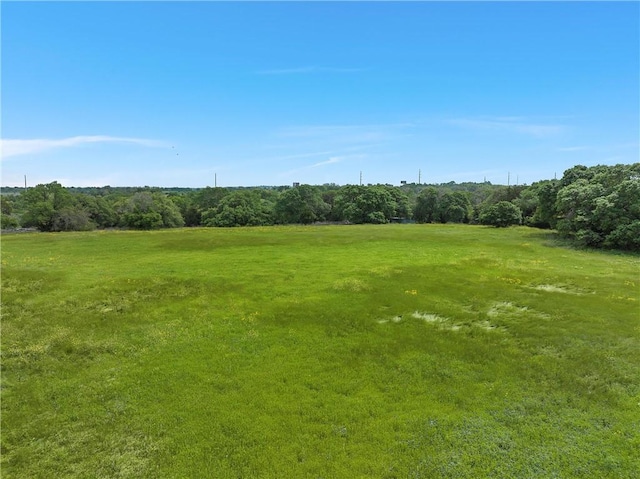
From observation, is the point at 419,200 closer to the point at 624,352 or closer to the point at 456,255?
the point at 456,255

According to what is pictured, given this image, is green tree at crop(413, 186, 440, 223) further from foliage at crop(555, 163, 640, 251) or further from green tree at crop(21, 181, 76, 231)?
green tree at crop(21, 181, 76, 231)

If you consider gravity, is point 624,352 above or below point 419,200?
below

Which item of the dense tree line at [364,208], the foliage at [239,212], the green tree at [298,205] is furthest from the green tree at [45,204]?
the green tree at [298,205]

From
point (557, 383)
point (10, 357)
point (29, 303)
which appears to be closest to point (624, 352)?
point (557, 383)

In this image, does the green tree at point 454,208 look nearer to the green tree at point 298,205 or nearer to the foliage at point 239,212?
the green tree at point 298,205

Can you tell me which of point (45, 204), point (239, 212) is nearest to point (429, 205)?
point (239, 212)

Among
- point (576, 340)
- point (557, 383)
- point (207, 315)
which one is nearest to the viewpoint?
point (557, 383)

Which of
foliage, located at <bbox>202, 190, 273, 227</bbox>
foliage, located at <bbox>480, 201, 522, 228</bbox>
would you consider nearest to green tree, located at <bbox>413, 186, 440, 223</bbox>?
foliage, located at <bbox>480, 201, 522, 228</bbox>
